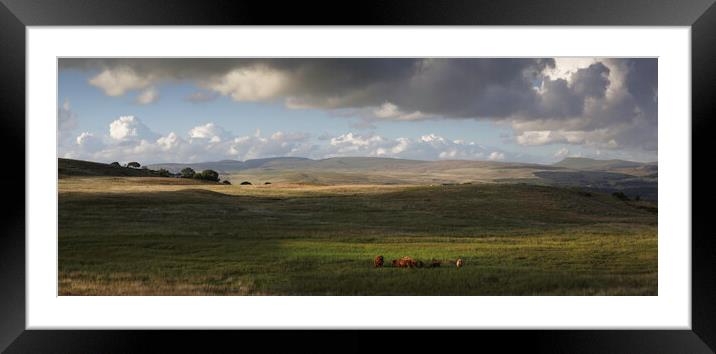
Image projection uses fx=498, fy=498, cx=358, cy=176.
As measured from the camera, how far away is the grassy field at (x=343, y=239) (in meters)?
8.66

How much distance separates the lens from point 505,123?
51.9 ft

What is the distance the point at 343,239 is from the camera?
13023 millimetres

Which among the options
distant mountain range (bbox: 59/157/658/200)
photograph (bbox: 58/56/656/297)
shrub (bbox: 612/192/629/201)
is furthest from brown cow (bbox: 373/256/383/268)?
shrub (bbox: 612/192/629/201)

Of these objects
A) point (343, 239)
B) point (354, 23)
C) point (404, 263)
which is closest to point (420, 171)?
point (343, 239)

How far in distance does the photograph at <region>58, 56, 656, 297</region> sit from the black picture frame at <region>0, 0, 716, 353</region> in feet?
21.4

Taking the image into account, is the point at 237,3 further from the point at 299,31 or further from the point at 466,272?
the point at 466,272

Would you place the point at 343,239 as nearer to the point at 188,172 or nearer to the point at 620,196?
the point at 188,172

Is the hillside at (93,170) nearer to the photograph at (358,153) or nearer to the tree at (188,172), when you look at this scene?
the photograph at (358,153)

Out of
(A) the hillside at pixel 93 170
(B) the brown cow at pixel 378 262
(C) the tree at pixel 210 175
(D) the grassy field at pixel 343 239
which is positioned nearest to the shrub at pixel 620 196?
(D) the grassy field at pixel 343 239

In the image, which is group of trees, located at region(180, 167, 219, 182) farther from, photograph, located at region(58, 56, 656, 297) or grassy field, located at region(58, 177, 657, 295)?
grassy field, located at region(58, 177, 657, 295)

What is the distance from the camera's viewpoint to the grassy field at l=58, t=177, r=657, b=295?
341 inches

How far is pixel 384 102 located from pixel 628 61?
23.9 ft

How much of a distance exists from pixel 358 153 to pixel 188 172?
573 cm

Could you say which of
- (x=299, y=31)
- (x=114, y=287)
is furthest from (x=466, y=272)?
(x=114, y=287)
